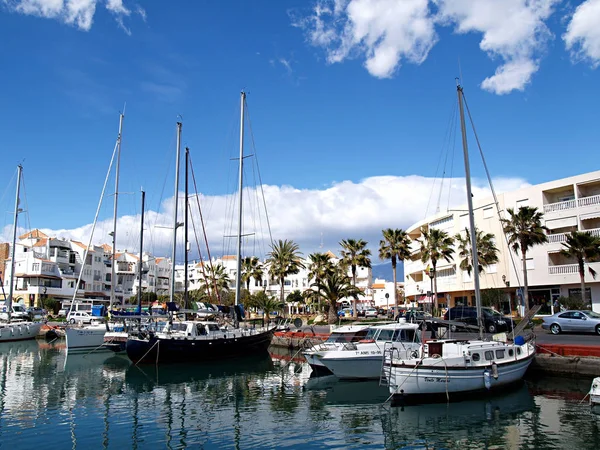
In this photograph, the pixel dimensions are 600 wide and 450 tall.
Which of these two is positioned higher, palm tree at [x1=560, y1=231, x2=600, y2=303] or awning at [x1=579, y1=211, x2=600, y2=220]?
awning at [x1=579, y1=211, x2=600, y2=220]

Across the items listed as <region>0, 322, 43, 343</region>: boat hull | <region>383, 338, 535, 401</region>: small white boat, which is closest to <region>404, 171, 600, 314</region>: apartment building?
<region>383, 338, 535, 401</region>: small white boat

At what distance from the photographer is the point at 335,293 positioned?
180ft

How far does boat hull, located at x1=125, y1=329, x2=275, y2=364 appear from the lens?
110 ft

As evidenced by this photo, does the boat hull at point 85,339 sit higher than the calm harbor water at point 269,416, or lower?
higher

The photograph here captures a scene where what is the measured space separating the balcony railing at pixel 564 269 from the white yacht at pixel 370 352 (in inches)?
1286

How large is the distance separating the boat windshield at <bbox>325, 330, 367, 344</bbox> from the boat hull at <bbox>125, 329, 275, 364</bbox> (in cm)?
895

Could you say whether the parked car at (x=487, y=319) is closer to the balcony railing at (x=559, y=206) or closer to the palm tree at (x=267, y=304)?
the balcony railing at (x=559, y=206)

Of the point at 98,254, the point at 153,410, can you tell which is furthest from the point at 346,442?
the point at 98,254

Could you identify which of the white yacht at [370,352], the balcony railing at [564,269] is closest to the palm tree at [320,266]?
the balcony railing at [564,269]

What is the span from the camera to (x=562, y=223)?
53469mm

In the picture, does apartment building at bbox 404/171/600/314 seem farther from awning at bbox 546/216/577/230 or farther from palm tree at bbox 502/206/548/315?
palm tree at bbox 502/206/548/315

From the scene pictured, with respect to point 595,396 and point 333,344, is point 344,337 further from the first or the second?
point 595,396

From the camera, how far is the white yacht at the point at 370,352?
84.9 ft

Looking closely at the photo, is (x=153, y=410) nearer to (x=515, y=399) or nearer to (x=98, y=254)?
(x=515, y=399)
